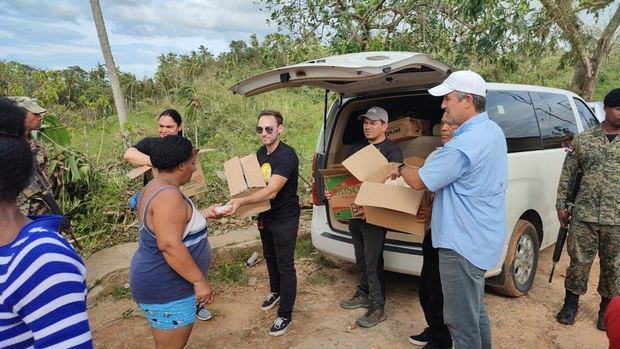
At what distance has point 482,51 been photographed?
4266 millimetres

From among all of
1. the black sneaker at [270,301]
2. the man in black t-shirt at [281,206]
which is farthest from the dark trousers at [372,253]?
the black sneaker at [270,301]

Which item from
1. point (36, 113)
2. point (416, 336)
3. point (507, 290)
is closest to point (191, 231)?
point (416, 336)

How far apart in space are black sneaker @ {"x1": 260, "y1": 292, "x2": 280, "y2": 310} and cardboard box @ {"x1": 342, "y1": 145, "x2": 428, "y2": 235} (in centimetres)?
121

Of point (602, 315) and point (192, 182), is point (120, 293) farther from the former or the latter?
point (602, 315)

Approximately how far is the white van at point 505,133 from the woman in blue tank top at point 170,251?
44.5 inches

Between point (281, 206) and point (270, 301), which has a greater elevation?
point (281, 206)

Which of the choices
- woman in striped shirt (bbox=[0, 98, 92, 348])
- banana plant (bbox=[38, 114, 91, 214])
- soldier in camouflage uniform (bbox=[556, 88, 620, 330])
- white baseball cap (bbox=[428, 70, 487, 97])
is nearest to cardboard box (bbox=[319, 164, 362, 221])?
white baseball cap (bbox=[428, 70, 487, 97])

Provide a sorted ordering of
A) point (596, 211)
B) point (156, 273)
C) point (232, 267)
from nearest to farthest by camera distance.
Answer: point (156, 273) → point (596, 211) → point (232, 267)

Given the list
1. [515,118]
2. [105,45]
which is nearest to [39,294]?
[515,118]

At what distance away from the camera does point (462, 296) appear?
7.51ft

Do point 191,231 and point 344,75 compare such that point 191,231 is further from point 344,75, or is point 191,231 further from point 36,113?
point 36,113

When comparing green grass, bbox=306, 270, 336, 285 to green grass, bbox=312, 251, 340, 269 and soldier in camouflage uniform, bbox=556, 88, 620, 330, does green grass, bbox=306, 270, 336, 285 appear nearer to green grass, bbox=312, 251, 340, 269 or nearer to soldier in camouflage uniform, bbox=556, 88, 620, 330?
green grass, bbox=312, 251, 340, 269

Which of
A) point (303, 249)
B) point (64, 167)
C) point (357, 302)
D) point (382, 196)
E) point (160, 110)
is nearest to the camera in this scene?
point (382, 196)

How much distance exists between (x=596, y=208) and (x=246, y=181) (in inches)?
101
